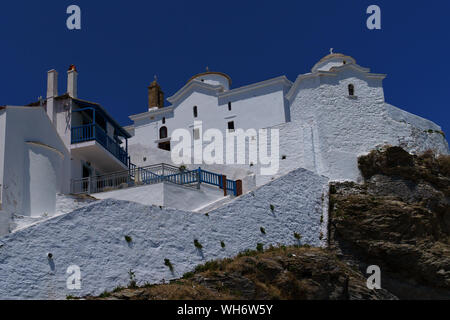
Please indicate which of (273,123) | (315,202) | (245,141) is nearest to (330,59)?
(273,123)

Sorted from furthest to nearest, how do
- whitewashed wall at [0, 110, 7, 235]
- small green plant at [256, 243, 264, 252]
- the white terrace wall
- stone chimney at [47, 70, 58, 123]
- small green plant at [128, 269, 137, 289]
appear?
stone chimney at [47, 70, 58, 123]
small green plant at [256, 243, 264, 252]
whitewashed wall at [0, 110, 7, 235]
small green plant at [128, 269, 137, 289]
the white terrace wall

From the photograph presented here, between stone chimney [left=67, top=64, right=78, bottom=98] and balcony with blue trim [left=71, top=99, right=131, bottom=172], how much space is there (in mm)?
1252

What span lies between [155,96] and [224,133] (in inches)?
381

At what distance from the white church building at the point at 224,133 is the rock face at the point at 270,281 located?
4.79 metres

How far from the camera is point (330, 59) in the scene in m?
36.4

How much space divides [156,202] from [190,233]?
3.18 metres

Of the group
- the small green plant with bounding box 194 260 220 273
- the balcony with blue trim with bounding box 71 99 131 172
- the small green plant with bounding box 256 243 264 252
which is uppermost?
the balcony with blue trim with bounding box 71 99 131 172

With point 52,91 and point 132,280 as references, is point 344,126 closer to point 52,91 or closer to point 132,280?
point 52,91

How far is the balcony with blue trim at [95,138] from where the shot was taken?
27312 mm

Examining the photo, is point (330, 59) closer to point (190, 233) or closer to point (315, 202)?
point (315, 202)

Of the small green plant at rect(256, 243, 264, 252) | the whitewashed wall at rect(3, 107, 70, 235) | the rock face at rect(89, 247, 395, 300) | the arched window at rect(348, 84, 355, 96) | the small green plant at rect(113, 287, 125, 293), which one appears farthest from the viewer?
the arched window at rect(348, 84, 355, 96)

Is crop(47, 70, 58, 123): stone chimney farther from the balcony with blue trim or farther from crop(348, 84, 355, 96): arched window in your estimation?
crop(348, 84, 355, 96): arched window

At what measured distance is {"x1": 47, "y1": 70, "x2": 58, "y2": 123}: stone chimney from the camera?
91.5ft

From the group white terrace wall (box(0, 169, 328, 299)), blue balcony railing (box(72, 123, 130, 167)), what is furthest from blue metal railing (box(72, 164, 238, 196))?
white terrace wall (box(0, 169, 328, 299))
